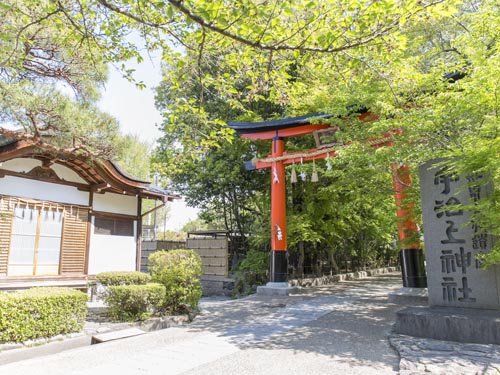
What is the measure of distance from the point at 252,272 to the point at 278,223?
311 cm

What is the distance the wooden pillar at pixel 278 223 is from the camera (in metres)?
11.2

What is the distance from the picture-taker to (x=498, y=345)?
4852 mm

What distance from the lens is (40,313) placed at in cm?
531

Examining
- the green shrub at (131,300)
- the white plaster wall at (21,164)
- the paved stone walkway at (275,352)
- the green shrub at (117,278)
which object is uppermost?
the white plaster wall at (21,164)

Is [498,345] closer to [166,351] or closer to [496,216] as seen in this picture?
[496,216]

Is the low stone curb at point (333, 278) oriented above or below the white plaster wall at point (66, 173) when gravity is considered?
below

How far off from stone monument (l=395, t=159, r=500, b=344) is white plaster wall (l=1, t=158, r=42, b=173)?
27.8 ft

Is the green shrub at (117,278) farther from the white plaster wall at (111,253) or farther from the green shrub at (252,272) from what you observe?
the green shrub at (252,272)

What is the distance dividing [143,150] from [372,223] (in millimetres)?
19390

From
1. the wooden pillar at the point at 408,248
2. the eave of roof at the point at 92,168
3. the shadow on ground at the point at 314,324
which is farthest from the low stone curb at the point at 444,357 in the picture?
the eave of roof at the point at 92,168

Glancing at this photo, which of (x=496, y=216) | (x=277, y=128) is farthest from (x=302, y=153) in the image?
(x=496, y=216)

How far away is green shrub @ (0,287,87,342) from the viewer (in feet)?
16.2

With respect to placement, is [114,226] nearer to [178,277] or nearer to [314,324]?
[178,277]

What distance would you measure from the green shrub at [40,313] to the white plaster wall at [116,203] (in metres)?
3.96
